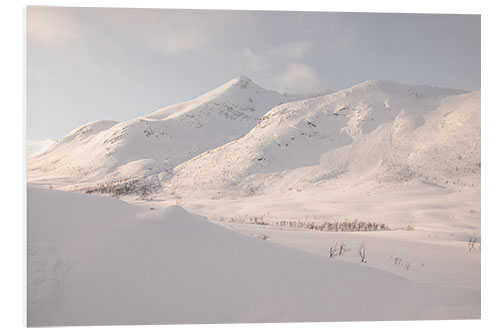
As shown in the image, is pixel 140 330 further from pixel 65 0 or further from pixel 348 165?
pixel 348 165

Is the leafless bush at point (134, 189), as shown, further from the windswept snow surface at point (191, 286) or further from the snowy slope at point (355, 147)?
the windswept snow surface at point (191, 286)

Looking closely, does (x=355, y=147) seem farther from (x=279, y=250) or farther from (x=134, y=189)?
(x=279, y=250)

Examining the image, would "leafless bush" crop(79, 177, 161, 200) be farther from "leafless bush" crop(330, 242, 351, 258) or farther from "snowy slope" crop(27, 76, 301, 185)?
"leafless bush" crop(330, 242, 351, 258)

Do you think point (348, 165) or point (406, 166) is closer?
point (406, 166)

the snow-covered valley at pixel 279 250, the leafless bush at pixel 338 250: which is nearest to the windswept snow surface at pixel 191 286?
the snow-covered valley at pixel 279 250

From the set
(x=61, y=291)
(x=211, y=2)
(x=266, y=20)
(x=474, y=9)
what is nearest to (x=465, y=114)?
(x=474, y=9)

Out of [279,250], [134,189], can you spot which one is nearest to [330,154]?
[134,189]
